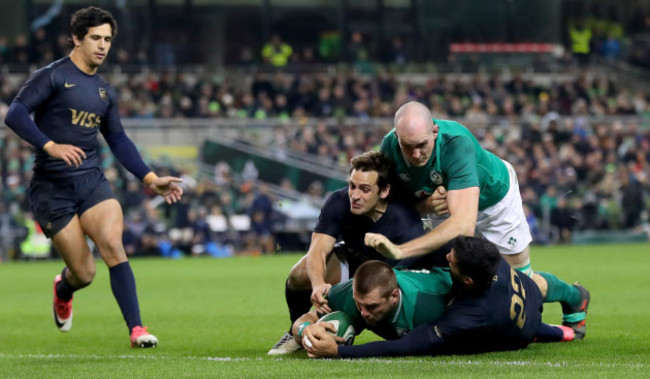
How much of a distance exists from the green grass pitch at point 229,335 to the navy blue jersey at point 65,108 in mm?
1395

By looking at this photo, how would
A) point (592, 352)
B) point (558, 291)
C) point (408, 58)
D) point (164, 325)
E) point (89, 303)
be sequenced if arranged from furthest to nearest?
point (408, 58) → point (89, 303) → point (164, 325) → point (558, 291) → point (592, 352)

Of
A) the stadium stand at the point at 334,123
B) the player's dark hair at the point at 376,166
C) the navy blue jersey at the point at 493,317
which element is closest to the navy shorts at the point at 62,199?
the player's dark hair at the point at 376,166

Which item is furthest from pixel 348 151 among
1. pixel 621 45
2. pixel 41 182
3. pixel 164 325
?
pixel 41 182

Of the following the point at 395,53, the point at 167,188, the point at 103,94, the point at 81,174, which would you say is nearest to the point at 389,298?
the point at 167,188

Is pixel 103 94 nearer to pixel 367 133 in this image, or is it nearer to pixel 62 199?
pixel 62 199

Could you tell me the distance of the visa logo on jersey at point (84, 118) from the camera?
845 cm

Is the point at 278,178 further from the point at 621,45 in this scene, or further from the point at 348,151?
the point at 621,45

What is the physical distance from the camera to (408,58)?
123ft

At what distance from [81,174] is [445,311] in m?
3.10

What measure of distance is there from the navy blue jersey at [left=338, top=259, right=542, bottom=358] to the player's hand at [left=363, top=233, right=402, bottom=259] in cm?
59

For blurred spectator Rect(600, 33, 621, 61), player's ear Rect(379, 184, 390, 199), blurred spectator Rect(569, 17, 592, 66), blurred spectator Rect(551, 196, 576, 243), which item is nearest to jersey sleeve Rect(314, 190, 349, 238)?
player's ear Rect(379, 184, 390, 199)

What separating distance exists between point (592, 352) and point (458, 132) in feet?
5.54

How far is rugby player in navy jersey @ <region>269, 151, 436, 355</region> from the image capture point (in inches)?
289

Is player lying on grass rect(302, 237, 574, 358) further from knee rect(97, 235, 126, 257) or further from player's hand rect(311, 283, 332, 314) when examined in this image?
knee rect(97, 235, 126, 257)
